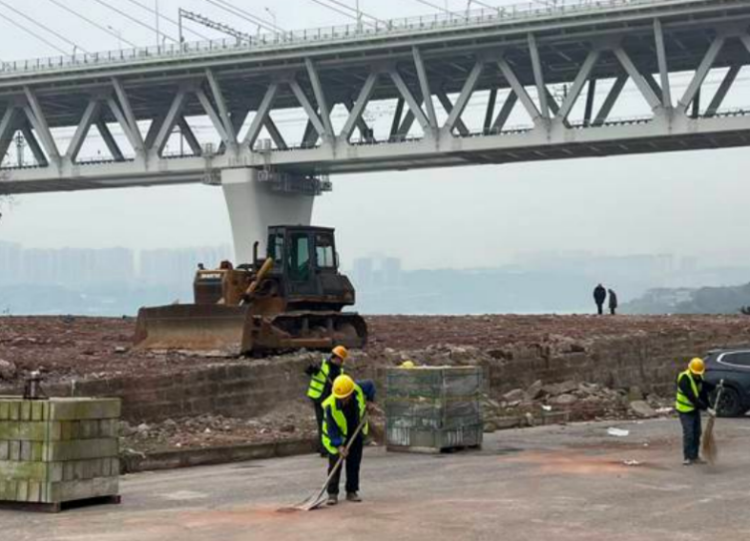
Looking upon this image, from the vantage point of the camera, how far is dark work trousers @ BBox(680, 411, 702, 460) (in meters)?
17.0

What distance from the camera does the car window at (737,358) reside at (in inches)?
1009

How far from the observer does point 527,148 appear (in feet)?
231

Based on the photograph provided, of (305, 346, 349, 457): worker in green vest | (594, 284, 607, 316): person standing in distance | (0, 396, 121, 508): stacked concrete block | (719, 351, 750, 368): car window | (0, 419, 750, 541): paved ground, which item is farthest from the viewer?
(594, 284, 607, 316): person standing in distance

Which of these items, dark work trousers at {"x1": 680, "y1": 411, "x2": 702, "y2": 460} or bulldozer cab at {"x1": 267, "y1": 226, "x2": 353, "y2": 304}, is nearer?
dark work trousers at {"x1": 680, "y1": 411, "x2": 702, "y2": 460}

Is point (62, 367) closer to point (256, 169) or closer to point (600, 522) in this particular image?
point (600, 522)

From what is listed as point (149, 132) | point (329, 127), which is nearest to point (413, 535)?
point (329, 127)

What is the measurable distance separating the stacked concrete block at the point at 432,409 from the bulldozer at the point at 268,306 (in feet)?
20.9

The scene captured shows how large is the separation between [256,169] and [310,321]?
180 ft

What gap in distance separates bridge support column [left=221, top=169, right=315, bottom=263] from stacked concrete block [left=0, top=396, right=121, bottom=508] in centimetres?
6614

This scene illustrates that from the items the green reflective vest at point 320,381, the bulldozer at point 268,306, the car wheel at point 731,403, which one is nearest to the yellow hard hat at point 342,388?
the green reflective vest at point 320,381

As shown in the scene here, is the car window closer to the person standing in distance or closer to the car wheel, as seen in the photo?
the car wheel

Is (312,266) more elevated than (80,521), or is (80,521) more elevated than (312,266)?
(312,266)

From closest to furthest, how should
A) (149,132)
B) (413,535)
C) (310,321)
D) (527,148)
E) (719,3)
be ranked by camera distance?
(413,535), (310,321), (719,3), (527,148), (149,132)

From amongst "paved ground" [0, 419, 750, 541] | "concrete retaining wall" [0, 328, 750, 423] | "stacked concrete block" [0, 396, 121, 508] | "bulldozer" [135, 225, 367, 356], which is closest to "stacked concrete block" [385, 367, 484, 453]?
"paved ground" [0, 419, 750, 541]
